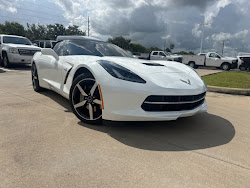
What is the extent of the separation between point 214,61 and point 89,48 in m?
17.3

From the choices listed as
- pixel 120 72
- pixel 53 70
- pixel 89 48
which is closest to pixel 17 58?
pixel 53 70

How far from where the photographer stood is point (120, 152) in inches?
83.3

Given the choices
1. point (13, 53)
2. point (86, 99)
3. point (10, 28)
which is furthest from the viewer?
point (10, 28)

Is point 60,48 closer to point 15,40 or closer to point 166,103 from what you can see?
point 166,103

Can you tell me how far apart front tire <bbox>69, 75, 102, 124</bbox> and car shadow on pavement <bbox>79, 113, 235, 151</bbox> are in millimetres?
125

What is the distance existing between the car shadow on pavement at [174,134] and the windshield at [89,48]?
126 cm

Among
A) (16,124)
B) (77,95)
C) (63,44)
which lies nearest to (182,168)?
(77,95)

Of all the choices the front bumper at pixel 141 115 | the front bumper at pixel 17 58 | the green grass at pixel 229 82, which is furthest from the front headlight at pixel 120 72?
the front bumper at pixel 17 58

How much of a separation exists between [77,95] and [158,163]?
1.56 metres

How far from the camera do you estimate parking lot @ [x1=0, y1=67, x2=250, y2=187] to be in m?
1.68

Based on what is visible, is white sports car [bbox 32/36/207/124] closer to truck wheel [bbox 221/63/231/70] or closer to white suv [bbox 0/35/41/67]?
white suv [bbox 0/35/41/67]

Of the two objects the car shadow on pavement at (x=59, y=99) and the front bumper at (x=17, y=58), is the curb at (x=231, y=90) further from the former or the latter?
the front bumper at (x=17, y=58)

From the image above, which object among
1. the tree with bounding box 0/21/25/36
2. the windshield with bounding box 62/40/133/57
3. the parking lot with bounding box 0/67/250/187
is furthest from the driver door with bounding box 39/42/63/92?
the tree with bounding box 0/21/25/36

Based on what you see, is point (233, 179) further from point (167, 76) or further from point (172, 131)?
point (167, 76)
